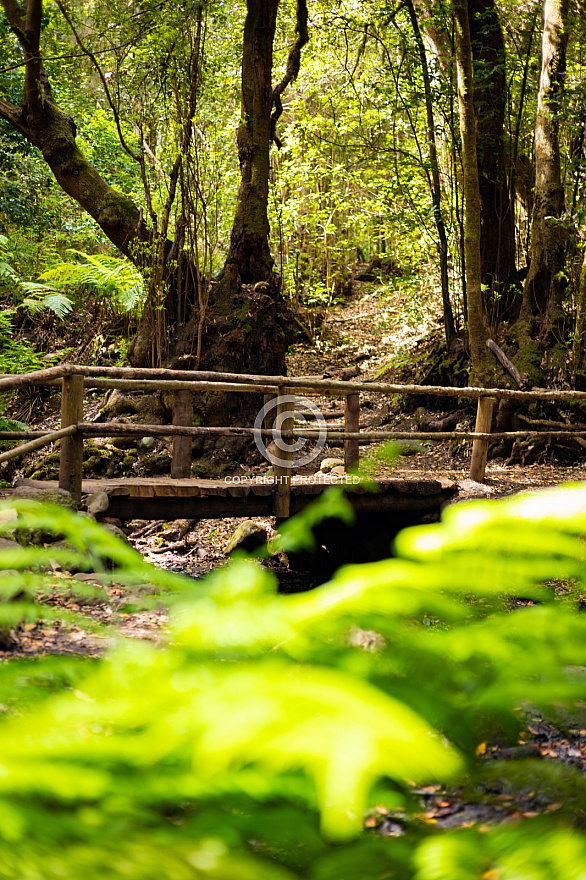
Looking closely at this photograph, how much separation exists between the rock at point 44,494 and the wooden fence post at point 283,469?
1.57 m

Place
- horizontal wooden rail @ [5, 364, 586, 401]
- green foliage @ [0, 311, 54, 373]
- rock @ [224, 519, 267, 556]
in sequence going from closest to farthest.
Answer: horizontal wooden rail @ [5, 364, 586, 401] < rock @ [224, 519, 267, 556] < green foliage @ [0, 311, 54, 373]

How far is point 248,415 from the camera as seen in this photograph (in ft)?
23.4

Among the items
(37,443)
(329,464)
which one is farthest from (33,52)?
(37,443)

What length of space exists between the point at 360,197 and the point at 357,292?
1.81 metres

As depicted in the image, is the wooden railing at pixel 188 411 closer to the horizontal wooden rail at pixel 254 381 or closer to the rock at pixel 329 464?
the horizontal wooden rail at pixel 254 381

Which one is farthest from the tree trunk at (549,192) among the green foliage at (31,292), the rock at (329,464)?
the green foliage at (31,292)

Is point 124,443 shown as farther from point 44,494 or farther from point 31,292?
point 44,494

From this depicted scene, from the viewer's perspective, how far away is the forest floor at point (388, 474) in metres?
0.64

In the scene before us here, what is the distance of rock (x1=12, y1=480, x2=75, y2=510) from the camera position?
139 inches

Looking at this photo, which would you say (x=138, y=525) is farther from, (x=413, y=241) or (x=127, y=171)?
(x=127, y=171)

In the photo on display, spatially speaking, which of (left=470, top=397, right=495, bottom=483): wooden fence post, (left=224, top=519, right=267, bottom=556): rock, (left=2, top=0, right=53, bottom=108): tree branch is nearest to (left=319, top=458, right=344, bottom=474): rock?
(left=470, top=397, right=495, bottom=483): wooden fence post

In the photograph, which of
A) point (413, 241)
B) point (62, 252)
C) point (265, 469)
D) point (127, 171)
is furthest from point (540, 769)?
point (127, 171)

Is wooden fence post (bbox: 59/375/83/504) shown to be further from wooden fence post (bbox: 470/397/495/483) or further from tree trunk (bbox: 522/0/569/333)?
tree trunk (bbox: 522/0/569/333)

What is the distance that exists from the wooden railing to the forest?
46cm
